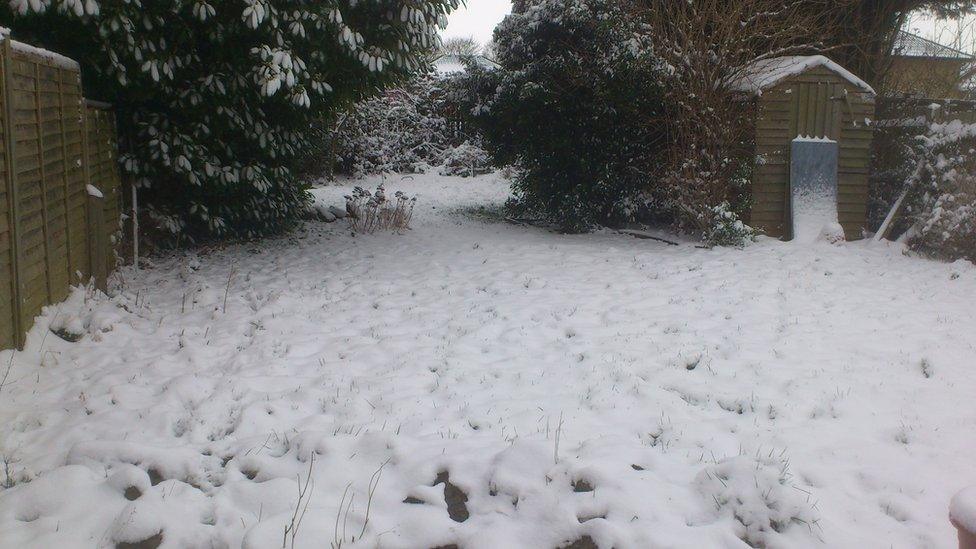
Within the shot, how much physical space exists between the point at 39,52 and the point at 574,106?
691cm

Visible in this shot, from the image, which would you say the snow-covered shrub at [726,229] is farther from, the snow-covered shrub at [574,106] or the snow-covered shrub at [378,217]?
the snow-covered shrub at [378,217]

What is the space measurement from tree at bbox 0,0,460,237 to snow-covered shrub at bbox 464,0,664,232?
242 cm

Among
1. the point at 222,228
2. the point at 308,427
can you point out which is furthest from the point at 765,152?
the point at 308,427

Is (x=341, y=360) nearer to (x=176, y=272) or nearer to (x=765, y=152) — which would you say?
(x=176, y=272)

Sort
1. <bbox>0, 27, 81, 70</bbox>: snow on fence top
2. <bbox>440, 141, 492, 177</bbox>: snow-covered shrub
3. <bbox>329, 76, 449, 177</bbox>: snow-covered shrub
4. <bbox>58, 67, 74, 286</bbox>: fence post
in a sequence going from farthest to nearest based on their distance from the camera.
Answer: <bbox>440, 141, 492, 177</bbox>: snow-covered shrub
<bbox>329, 76, 449, 177</bbox>: snow-covered shrub
<bbox>58, 67, 74, 286</bbox>: fence post
<bbox>0, 27, 81, 70</bbox>: snow on fence top

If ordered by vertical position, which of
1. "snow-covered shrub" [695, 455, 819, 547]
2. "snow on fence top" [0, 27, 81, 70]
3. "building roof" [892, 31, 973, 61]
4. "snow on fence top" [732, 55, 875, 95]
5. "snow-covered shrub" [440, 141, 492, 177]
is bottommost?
"snow-covered shrub" [695, 455, 819, 547]

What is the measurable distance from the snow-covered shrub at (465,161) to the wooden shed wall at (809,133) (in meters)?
9.85

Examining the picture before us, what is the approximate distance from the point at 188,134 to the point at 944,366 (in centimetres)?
693

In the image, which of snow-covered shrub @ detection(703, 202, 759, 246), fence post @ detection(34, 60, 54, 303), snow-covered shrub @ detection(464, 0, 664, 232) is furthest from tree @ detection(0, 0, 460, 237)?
snow-covered shrub @ detection(703, 202, 759, 246)

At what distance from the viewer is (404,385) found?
4.33 m

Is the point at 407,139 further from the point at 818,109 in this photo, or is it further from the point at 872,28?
the point at 818,109

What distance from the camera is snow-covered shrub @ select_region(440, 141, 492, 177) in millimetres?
18828

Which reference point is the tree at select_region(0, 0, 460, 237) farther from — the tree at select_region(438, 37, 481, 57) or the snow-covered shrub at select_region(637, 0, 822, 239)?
the tree at select_region(438, 37, 481, 57)

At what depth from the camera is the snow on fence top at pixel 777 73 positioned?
9.57m
